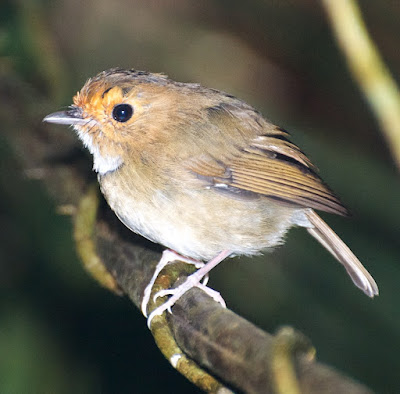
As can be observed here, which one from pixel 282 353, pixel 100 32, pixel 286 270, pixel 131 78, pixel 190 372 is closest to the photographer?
pixel 282 353

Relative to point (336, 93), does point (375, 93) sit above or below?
above

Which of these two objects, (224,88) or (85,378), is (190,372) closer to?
(85,378)

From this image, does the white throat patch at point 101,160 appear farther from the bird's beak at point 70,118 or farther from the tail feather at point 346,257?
the tail feather at point 346,257

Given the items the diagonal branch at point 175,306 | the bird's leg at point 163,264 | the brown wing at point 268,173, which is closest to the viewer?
the diagonal branch at point 175,306

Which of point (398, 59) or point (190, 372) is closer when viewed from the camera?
point (190, 372)

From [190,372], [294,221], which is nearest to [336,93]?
[294,221]

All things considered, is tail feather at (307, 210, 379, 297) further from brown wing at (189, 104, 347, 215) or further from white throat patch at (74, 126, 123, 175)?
white throat patch at (74, 126, 123, 175)

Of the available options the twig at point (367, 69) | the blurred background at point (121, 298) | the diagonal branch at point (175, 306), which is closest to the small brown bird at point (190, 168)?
the diagonal branch at point (175, 306)
